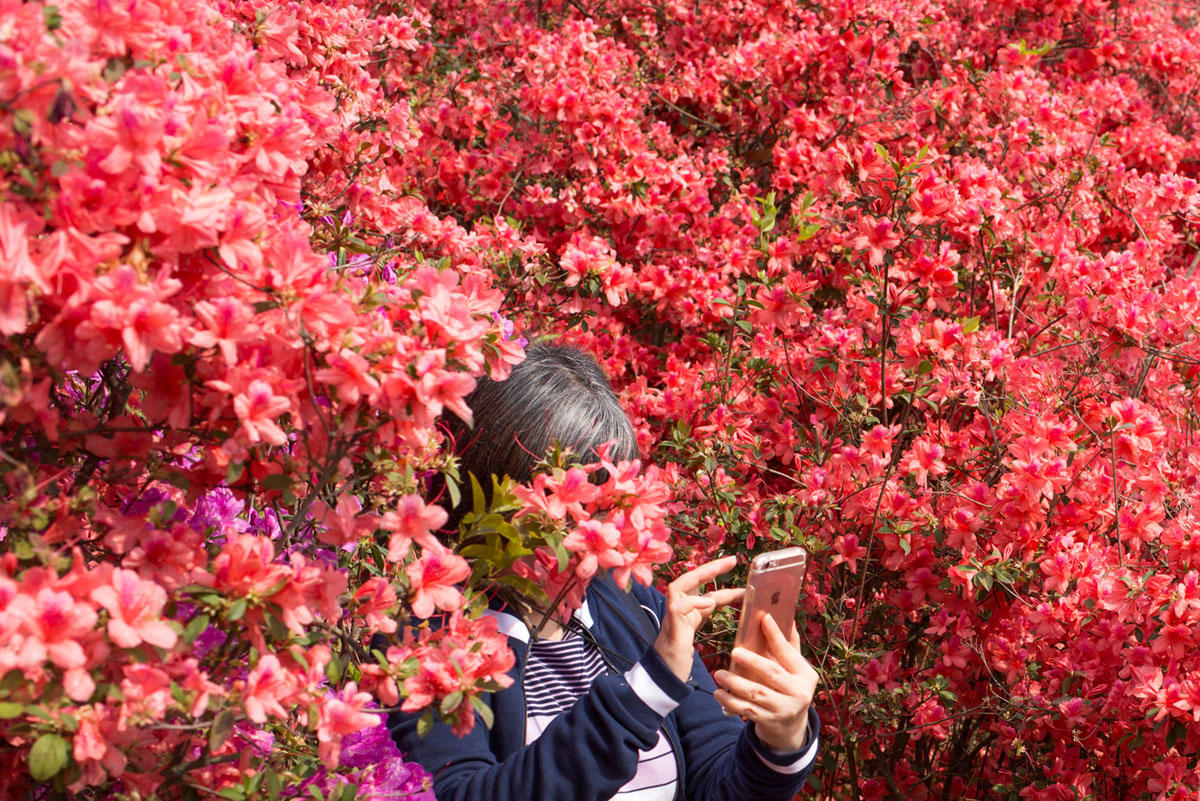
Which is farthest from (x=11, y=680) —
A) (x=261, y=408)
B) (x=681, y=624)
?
(x=681, y=624)

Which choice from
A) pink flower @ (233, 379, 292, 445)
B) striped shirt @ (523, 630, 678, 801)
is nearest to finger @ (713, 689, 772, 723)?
striped shirt @ (523, 630, 678, 801)

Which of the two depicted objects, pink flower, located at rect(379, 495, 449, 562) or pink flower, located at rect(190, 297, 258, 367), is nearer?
pink flower, located at rect(190, 297, 258, 367)

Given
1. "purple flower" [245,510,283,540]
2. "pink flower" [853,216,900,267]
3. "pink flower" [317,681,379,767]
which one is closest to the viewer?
"pink flower" [317,681,379,767]

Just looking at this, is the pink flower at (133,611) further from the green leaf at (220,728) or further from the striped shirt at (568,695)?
the striped shirt at (568,695)

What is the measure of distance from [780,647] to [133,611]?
0.88 m

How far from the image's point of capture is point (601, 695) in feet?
4.53

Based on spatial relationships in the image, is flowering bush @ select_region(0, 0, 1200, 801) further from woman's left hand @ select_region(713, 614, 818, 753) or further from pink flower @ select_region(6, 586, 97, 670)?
woman's left hand @ select_region(713, 614, 818, 753)

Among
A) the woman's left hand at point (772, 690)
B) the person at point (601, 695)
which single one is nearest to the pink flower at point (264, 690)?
the person at point (601, 695)

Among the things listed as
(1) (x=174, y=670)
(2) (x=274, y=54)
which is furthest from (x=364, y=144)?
(1) (x=174, y=670)

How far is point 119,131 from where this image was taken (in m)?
0.92

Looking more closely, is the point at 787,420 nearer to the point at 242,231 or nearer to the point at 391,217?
the point at 391,217

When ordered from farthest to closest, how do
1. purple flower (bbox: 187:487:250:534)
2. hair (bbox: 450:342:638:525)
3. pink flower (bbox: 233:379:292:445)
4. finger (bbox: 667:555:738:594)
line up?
hair (bbox: 450:342:638:525)
finger (bbox: 667:555:738:594)
purple flower (bbox: 187:487:250:534)
pink flower (bbox: 233:379:292:445)

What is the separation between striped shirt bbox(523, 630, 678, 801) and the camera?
165 cm

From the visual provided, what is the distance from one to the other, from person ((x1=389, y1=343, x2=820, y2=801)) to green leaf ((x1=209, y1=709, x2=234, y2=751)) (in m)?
0.45
